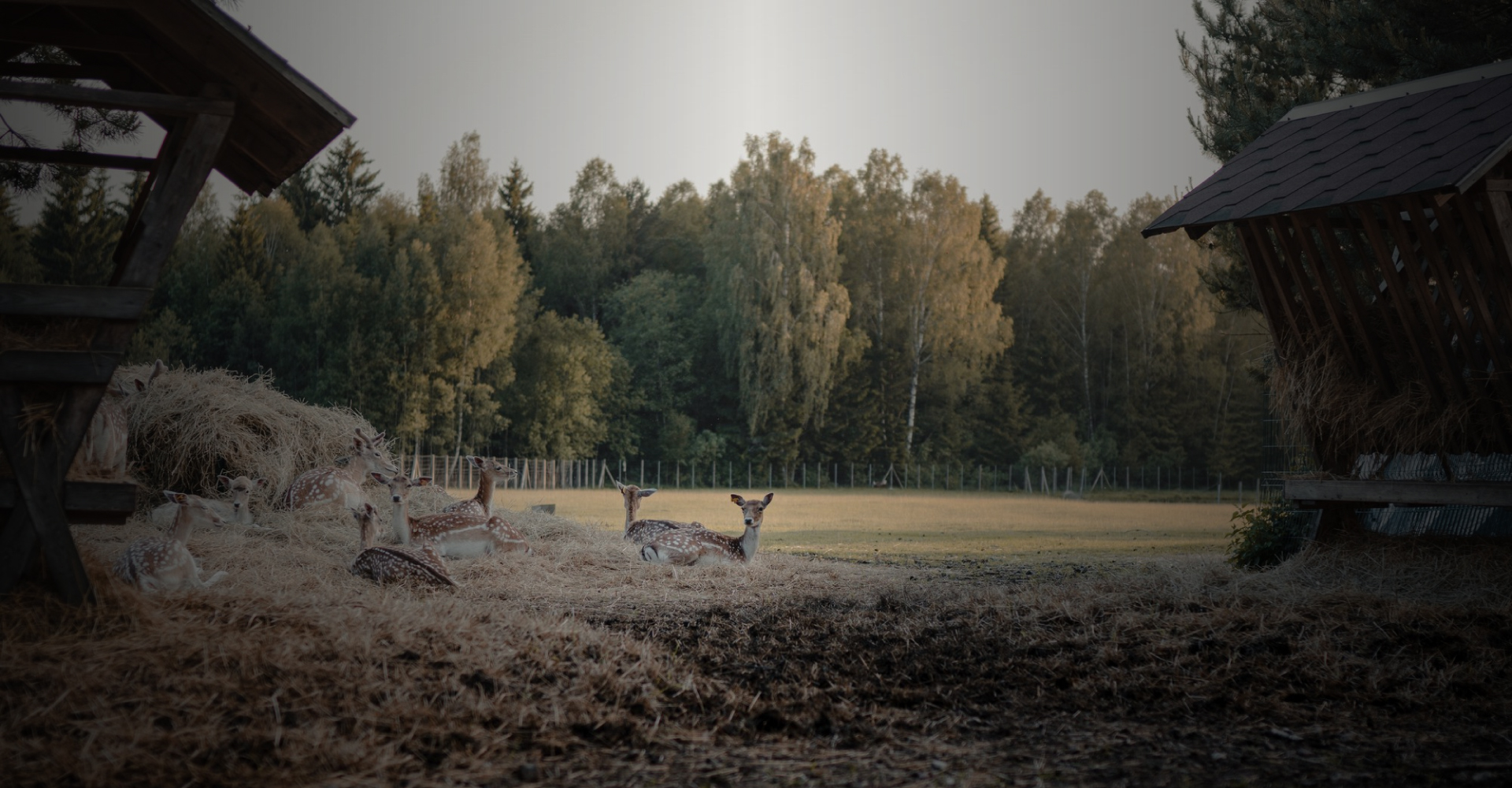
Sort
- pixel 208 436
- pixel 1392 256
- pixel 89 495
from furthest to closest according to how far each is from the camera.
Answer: pixel 208 436, pixel 1392 256, pixel 89 495

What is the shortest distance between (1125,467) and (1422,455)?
1306 inches

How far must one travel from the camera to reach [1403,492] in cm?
816

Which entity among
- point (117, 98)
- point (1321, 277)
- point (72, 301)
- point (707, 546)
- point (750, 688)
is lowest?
point (750, 688)

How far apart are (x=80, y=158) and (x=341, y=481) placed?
5589 mm

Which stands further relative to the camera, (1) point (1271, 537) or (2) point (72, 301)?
(1) point (1271, 537)

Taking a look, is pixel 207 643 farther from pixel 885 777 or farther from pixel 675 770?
pixel 885 777

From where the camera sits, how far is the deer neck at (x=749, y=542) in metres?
10.7

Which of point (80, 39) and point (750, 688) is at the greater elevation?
point (80, 39)

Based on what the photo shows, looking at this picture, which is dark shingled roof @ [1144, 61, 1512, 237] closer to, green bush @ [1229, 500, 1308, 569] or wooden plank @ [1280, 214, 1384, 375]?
wooden plank @ [1280, 214, 1384, 375]

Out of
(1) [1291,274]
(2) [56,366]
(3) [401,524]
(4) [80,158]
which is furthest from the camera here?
(3) [401,524]

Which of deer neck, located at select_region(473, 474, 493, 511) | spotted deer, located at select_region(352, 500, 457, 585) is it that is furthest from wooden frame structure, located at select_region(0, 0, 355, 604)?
deer neck, located at select_region(473, 474, 493, 511)

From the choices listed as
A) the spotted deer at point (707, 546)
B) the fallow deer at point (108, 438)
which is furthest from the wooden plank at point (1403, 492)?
the fallow deer at point (108, 438)

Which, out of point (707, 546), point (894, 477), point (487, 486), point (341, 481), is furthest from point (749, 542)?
point (894, 477)

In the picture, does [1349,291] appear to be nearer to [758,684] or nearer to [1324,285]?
[1324,285]
